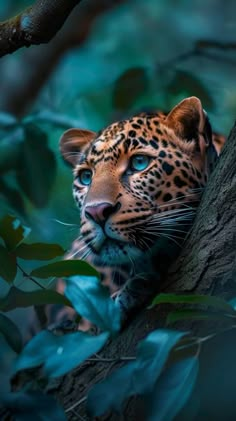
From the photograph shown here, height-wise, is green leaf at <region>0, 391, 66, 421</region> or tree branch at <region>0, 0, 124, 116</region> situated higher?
tree branch at <region>0, 0, 124, 116</region>

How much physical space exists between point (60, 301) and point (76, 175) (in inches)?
46.8

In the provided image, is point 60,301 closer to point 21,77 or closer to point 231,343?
point 231,343

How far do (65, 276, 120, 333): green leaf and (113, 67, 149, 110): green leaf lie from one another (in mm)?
2267

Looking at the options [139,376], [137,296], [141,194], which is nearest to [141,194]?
[141,194]

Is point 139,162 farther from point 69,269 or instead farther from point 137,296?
point 69,269

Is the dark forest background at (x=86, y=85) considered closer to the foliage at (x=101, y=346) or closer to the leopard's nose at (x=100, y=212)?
the foliage at (x=101, y=346)

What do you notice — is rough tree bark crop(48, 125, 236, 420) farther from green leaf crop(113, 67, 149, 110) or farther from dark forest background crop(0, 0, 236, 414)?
green leaf crop(113, 67, 149, 110)

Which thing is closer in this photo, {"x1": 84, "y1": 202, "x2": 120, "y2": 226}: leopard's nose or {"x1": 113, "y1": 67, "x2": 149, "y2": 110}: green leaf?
{"x1": 84, "y1": 202, "x2": 120, "y2": 226}: leopard's nose

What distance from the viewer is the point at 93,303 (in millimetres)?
2137

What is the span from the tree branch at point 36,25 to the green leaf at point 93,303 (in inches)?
33.3

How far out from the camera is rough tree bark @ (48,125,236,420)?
2.35m

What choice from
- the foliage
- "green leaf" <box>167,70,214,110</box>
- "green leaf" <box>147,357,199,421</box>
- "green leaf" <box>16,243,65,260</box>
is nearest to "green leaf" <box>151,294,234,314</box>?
the foliage

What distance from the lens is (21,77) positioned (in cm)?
528

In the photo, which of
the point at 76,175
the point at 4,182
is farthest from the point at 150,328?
the point at 4,182
